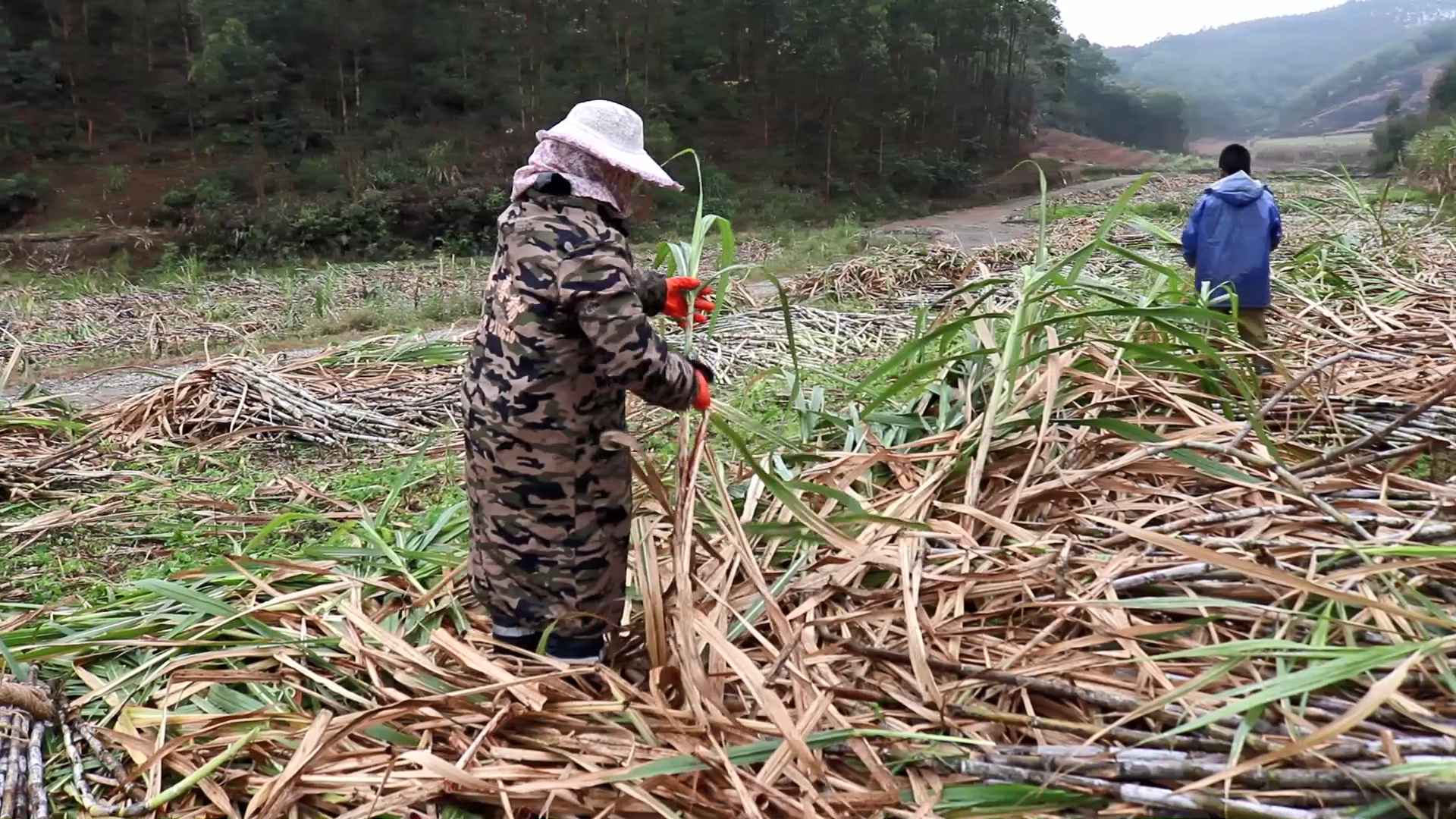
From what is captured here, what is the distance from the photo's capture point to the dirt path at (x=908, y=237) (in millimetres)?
5852

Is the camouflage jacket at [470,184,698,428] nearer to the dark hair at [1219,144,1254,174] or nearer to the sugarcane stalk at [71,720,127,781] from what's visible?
the sugarcane stalk at [71,720,127,781]

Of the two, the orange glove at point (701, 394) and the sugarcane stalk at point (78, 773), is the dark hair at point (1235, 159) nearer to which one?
the orange glove at point (701, 394)

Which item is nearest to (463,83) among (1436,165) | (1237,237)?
(1436,165)

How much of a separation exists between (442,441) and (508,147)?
17.4 meters

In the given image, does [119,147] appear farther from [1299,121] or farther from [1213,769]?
[1299,121]

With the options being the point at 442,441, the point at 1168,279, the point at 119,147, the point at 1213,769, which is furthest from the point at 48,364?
the point at 119,147

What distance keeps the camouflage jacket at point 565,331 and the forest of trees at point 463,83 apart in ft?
55.9

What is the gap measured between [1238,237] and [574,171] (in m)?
3.39

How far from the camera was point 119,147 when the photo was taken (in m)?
18.1

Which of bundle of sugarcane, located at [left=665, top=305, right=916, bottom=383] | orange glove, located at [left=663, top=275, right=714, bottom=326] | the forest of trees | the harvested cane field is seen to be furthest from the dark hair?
the forest of trees

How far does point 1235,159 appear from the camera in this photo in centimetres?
442

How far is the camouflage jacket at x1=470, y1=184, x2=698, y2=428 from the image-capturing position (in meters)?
1.84

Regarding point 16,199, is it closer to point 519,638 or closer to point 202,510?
point 202,510

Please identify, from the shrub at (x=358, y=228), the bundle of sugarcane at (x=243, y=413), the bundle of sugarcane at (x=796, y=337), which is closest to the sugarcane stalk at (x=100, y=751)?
the bundle of sugarcane at (x=243, y=413)
